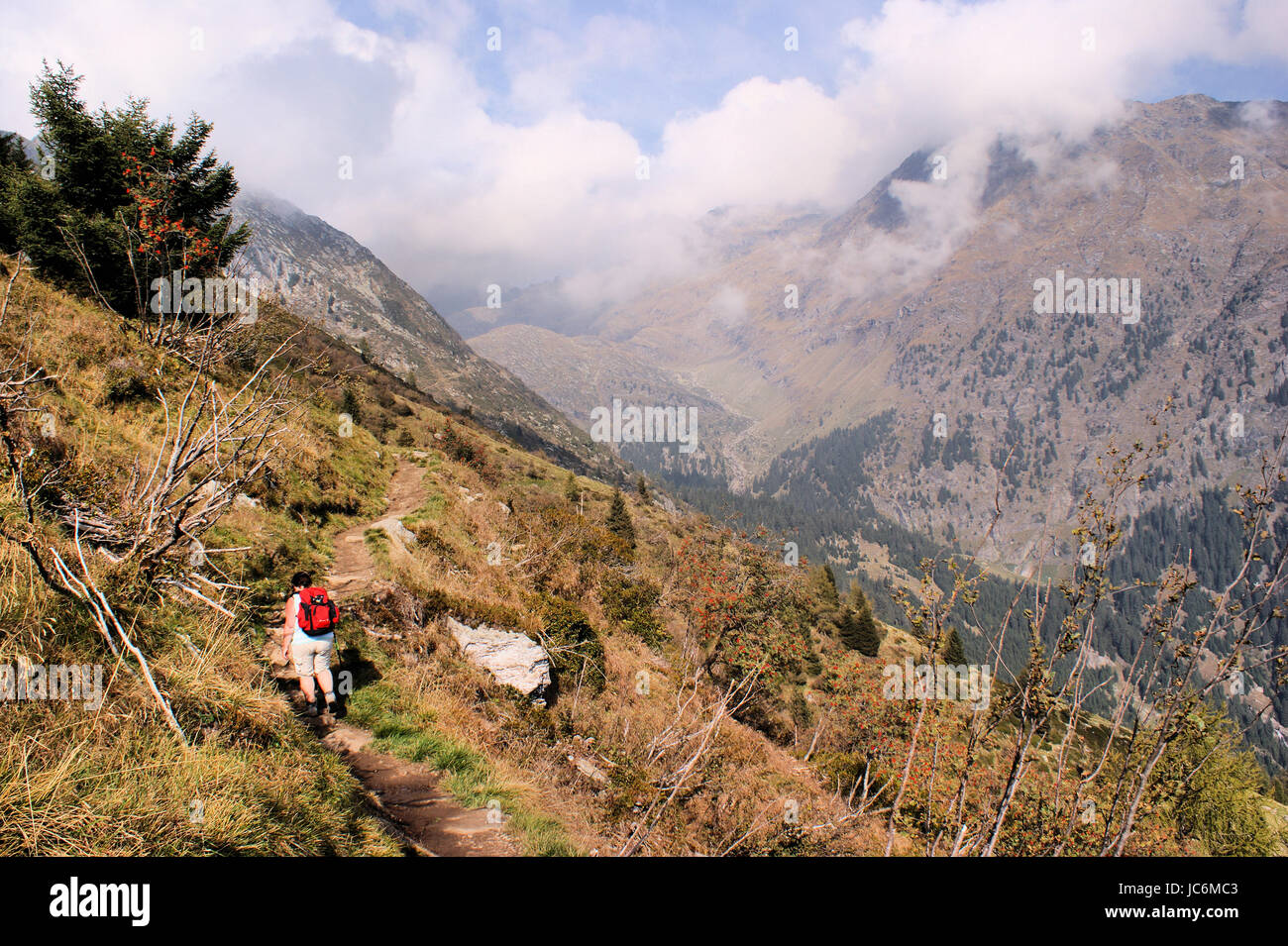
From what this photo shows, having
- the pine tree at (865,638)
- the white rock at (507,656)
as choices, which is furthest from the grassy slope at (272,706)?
the pine tree at (865,638)

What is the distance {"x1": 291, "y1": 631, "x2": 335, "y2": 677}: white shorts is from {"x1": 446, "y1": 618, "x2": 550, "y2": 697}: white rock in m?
3.76

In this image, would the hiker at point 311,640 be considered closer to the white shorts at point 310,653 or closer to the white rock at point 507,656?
the white shorts at point 310,653

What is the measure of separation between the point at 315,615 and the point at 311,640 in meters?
0.32

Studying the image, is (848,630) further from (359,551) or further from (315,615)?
(315,615)

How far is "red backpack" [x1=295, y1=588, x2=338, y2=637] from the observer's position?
7.38 meters

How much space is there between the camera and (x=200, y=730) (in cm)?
496

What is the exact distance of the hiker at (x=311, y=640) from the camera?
24.2 feet

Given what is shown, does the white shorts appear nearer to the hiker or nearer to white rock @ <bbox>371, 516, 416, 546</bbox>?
the hiker

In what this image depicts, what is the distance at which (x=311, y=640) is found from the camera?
290 inches

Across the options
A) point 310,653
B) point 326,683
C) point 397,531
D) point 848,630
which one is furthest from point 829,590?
point 310,653
